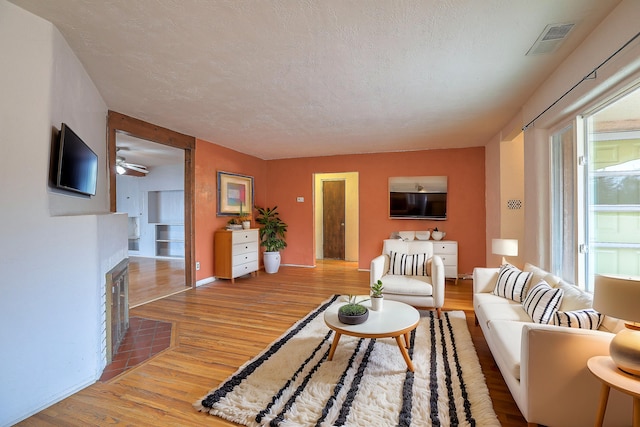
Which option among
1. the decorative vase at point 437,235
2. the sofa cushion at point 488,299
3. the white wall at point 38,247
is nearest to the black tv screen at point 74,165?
the white wall at point 38,247

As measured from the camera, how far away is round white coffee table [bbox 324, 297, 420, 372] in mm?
2173

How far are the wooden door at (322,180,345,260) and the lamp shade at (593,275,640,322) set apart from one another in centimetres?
631

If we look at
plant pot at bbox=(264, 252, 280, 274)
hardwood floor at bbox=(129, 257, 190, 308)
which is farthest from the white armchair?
hardwood floor at bbox=(129, 257, 190, 308)

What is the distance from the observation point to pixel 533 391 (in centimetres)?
156

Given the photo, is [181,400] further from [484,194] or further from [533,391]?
[484,194]

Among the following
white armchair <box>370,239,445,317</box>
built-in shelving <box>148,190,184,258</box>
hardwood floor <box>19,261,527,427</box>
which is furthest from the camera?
built-in shelving <box>148,190,184,258</box>

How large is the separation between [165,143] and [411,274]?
3988 mm

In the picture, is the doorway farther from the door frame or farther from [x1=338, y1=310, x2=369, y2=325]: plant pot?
[x1=338, y1=310, x2=369, y2=325]: plant pot

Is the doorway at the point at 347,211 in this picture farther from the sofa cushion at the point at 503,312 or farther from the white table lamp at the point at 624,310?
the white table lamp at the point at 624,310

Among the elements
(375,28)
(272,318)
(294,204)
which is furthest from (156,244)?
(375,28)

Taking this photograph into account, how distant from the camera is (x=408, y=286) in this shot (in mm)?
3529

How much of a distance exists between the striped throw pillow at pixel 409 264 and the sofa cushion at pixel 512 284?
100 centimetres

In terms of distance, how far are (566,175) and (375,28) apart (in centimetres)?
219

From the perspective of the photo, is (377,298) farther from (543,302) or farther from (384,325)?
(543,302)
